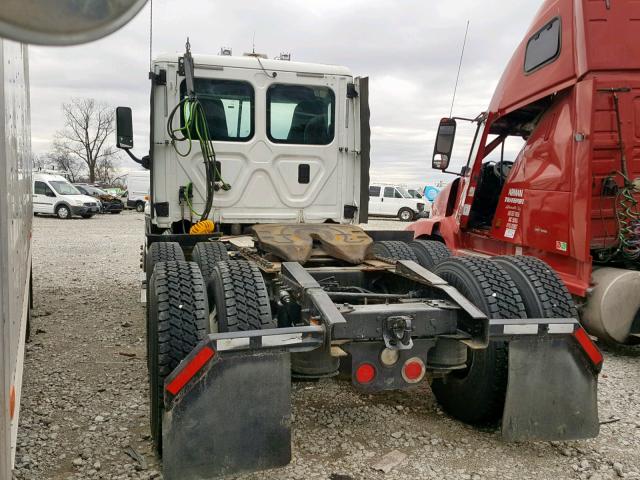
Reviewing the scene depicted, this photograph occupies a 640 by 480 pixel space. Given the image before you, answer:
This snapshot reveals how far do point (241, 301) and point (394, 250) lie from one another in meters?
2.18

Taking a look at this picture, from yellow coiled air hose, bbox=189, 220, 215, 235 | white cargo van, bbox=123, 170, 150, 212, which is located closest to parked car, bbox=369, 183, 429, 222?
white cargo van, bbox=123, 170, 150, 212

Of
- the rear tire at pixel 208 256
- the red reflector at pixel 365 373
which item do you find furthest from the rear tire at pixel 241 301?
the rear tire at pixel 208 256

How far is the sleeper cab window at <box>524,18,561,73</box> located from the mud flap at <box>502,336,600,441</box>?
3802 mm

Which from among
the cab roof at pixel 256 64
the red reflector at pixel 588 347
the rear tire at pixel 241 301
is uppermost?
the cab roof at pixel 256 64

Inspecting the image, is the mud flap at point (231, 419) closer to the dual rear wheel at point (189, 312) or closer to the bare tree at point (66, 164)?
the dual rear wheel at point (189, 312)

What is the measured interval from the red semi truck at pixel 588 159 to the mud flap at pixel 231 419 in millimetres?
3638

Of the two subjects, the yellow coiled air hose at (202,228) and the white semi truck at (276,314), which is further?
the yellow coiled air hose at (202,228)

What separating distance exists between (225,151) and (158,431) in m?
3.09

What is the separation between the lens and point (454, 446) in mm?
3383

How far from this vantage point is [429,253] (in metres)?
4.82

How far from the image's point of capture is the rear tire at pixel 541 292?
323 centimetres

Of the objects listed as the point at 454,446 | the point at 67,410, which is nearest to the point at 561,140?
the point at 454,446

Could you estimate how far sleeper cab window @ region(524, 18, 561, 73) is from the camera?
573 cm

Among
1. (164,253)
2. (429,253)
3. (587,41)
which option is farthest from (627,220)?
(164,253)
